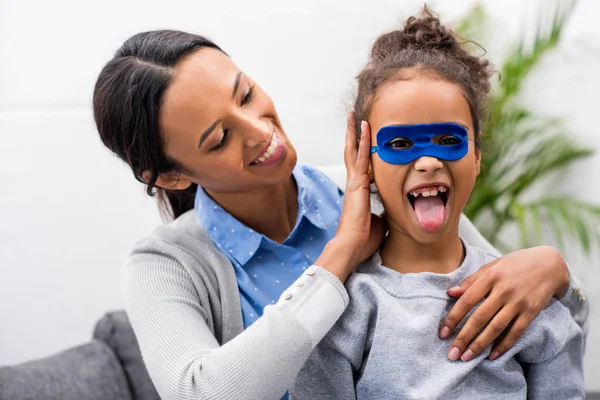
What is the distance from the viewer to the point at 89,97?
2.67 meters

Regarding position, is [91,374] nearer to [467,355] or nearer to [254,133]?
[254,133]

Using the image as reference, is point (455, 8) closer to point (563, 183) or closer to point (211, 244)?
point (563, 183)

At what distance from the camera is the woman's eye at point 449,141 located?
122 centimetres

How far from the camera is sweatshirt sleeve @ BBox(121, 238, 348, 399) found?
3.79 ft

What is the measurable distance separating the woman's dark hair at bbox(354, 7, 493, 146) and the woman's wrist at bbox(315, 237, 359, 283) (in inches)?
9.5

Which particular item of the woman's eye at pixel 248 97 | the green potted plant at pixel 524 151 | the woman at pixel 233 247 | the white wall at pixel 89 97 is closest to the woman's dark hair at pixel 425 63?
the woman at pixel 233 247

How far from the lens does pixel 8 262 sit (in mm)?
2693

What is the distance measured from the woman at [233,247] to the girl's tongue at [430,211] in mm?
106

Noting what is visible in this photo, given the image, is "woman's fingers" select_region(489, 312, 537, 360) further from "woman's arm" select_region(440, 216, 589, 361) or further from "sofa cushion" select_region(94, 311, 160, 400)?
"sofa cushion" select_region(94, 311, 160, 400)

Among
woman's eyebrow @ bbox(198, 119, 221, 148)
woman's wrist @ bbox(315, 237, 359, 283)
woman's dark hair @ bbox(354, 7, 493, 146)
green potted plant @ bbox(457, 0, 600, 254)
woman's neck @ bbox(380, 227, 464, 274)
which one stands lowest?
green potted plant @ bbox(457, 0, 600, 254)

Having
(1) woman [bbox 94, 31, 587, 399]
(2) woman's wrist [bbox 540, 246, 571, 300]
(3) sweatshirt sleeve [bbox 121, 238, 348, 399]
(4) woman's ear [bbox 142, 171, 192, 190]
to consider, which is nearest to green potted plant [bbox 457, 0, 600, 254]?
(1) woman [bbox 94, 31, 587, 399]

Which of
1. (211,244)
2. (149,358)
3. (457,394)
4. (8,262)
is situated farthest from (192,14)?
(457,394)

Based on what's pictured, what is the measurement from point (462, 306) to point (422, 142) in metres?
A: 0.28

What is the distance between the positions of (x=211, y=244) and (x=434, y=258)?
1.56 feet
